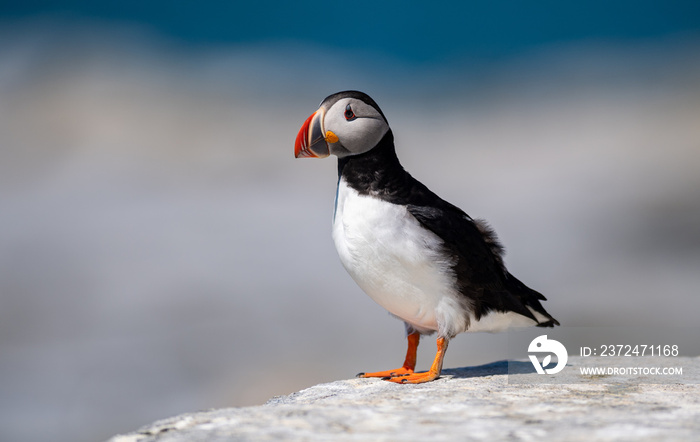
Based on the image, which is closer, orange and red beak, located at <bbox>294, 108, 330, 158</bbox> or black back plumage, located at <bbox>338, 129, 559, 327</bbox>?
black back plumage, located at <bbox>338, 129, 559, 327</bbox>

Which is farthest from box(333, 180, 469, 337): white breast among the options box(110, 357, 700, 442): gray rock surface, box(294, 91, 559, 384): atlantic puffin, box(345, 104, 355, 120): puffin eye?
box(110, 357, 700, 442): gray rock surface

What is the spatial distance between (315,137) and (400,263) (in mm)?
869

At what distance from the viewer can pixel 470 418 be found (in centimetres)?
248

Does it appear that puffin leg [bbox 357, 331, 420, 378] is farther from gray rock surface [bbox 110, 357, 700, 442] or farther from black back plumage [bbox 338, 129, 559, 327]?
gray rock surface [bbox 110, 357, 700, 442]

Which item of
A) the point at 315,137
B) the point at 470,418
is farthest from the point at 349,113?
the point at 470,418

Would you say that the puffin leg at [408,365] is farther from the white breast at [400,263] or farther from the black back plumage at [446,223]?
the black back plumage at [446,223]

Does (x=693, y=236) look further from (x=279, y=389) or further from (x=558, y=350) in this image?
(x=558, y=350)

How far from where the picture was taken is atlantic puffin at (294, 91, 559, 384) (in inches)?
150

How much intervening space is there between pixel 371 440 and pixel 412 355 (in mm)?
2055

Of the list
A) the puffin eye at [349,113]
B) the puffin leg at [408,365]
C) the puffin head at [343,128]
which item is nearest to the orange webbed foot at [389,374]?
the puffin leg at [408,365]

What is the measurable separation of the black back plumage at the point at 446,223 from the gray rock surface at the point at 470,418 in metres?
0.83

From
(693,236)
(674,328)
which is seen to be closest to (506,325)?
(674,328)

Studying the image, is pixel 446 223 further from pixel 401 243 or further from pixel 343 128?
pixel 343 128

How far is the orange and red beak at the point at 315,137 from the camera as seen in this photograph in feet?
13.3
